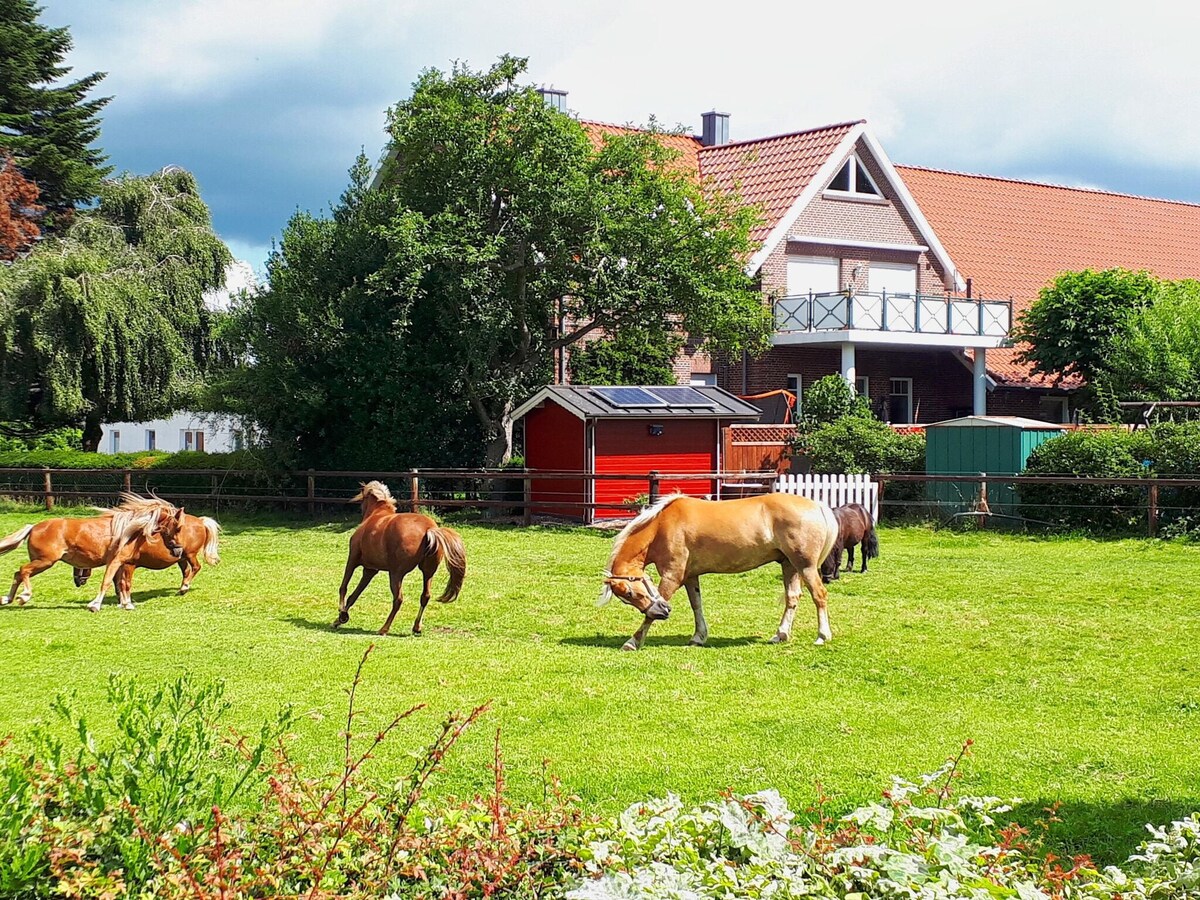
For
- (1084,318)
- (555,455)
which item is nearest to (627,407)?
(555,455)

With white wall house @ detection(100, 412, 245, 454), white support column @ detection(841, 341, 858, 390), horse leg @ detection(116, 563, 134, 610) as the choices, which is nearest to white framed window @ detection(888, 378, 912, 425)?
white support column @ detection(841, 341, 858, 390)

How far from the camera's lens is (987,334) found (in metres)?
34.1

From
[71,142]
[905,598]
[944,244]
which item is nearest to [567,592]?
[905,598]

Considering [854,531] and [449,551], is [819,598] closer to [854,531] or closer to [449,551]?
[449,551]

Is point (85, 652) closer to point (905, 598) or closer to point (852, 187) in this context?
point (905, 598)

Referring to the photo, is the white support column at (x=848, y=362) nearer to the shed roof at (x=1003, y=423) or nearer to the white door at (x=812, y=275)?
the white door at (x=812, y=275)

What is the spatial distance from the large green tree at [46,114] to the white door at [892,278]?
27.2m

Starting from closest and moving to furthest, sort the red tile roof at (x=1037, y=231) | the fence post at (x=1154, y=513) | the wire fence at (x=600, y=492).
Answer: the fence post at (x=1154, y=513), the wire fence at (x=600, y=492), the red tile roof at (x=1037, y=231)

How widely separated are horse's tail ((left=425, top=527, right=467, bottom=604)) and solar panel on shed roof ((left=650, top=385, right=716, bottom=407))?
14.0 meters

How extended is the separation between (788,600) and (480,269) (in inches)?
626

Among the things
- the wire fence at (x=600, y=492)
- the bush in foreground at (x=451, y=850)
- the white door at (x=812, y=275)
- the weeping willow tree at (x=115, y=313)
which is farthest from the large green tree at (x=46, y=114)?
the bush in foreground at (x=451, y=850)

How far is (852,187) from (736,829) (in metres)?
32.7

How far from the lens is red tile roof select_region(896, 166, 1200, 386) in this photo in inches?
1538

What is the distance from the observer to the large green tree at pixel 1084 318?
30594 millimetres
